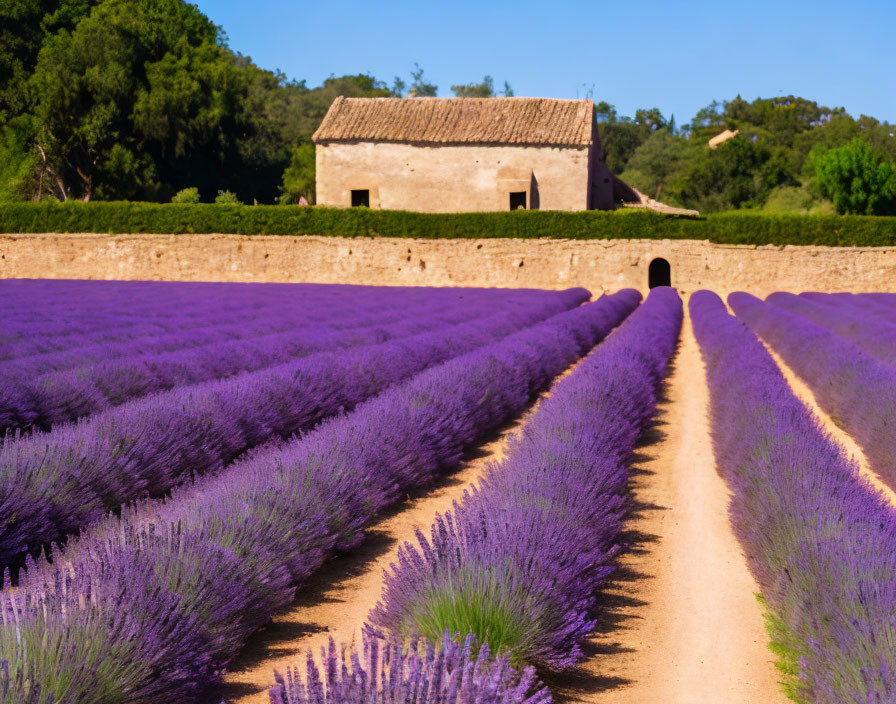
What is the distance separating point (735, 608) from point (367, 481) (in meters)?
1.88

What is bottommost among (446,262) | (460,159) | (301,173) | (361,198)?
(446,262)

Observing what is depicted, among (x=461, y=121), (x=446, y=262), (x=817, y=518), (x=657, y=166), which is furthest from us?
(x=657, y=166)

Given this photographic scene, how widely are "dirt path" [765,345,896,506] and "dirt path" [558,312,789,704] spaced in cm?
89

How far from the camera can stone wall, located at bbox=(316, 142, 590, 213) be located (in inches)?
1165

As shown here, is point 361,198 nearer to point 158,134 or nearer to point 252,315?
point 158,134

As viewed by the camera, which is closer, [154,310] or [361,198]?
[154,310]

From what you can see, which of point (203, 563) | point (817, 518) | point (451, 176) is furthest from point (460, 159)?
point (203, 563)

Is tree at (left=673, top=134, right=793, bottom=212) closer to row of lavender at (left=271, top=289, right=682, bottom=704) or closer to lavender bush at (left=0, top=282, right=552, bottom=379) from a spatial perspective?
lavender bush at (left=0, top=282, right=552, bottom=379)

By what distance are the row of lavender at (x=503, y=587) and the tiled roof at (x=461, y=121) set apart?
84.9 feet

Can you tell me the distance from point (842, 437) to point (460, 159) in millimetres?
24135

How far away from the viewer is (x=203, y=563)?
9.64 feet

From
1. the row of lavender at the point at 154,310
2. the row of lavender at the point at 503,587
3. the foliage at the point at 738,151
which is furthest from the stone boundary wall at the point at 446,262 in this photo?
the row of lavender at the point at 503,587

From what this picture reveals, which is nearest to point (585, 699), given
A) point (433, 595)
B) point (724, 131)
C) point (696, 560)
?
point (433, 595)

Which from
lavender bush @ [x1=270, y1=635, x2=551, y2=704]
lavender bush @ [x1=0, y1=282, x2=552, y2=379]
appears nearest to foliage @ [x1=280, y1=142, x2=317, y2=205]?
lavender bush @ [x1=0, y1=282, x2=552, y2=379]
